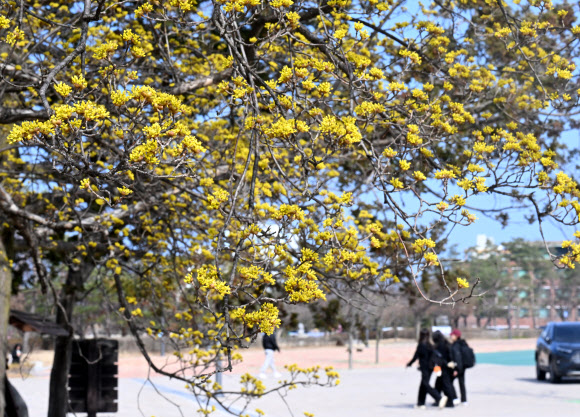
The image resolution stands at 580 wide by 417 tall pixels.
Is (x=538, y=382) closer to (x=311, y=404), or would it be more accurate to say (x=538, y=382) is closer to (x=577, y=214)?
(x=311, y=404)

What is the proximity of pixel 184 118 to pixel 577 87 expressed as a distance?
14.7 feet

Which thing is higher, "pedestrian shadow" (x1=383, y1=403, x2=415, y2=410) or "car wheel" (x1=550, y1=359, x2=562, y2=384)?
"car wheel" (x1=550, y1=359, x2=562, y2=384)

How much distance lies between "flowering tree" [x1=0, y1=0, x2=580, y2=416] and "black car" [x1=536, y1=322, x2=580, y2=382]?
8.54 meters

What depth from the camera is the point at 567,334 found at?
2244cm

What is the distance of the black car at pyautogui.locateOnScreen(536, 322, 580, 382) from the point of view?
21484mm

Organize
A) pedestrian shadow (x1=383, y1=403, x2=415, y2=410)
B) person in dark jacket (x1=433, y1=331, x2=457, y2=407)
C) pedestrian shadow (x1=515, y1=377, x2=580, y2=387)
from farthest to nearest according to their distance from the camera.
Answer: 1. pedestrian shadow (x1=515, y1=377, x2=580, y2=387)
2. pedestrian shadow (x1=383, y1=403, x2=415, y2=410)
3. person in dark jacket (x1=433, y1=331, x2=457, y2=407)

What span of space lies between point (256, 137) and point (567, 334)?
18.8 metres

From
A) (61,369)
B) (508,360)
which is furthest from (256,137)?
(508,360)

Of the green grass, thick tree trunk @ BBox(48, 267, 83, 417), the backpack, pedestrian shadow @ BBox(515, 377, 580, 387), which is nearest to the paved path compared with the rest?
pedestrian shadow @ BBox(515, 377, 580, 387)

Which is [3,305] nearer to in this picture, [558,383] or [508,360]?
[558,383]

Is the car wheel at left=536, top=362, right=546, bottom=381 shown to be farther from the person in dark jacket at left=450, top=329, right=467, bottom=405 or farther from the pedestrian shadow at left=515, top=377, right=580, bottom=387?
the person in dark jacket at left=450, top=329, right=467, bottom=405

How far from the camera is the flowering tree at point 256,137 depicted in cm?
507

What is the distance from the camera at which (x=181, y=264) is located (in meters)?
10.5

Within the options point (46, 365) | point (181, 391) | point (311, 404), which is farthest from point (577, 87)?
point (46, 365)
